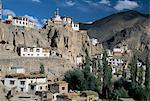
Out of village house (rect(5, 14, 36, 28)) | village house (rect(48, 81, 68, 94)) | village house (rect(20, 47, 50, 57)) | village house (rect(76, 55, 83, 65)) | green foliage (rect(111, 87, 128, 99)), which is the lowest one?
Result: green foliage (rect(111, 87, 128, 99))

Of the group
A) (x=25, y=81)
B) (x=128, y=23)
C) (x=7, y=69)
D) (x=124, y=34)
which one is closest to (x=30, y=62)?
(x=7, y=69)

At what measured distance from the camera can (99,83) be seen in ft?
49.4

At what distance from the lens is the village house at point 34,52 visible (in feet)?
53.8

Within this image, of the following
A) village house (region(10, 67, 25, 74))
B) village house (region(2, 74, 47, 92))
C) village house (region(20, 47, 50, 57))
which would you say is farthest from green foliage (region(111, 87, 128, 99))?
village house (region(20, 47, 50, 57))

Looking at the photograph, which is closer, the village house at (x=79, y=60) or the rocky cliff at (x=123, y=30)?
the village house at (x=79, y=60)

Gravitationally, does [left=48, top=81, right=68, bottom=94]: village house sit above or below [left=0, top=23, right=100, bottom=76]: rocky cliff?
below

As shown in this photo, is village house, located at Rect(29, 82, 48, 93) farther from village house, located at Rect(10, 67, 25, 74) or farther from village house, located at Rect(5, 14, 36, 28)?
village house, located at Rect(5, 14, 36, 28)

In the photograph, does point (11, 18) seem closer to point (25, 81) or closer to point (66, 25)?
point (66, 25)

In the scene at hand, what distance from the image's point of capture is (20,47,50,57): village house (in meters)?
16.4

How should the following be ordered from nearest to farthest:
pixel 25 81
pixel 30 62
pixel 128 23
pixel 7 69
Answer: pixel 25 81
pixel 7 69
pixel 30 62
pixel 128 23

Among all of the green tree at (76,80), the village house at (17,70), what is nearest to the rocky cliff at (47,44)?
the village house at (17,70)

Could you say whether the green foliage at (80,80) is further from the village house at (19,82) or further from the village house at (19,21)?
the village house at (19,21)

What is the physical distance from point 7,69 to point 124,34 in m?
19.7

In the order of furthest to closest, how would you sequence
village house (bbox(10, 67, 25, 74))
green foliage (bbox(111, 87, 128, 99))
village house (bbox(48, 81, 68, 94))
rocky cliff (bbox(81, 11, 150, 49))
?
rocky cliff (bbox(81, 11, 150, 49)), village house (bbox(10, 67, 25, 74)), green foliage (bbox(111, 87, 128, 99)), village house (bbox(48, 81, 68, 94))
